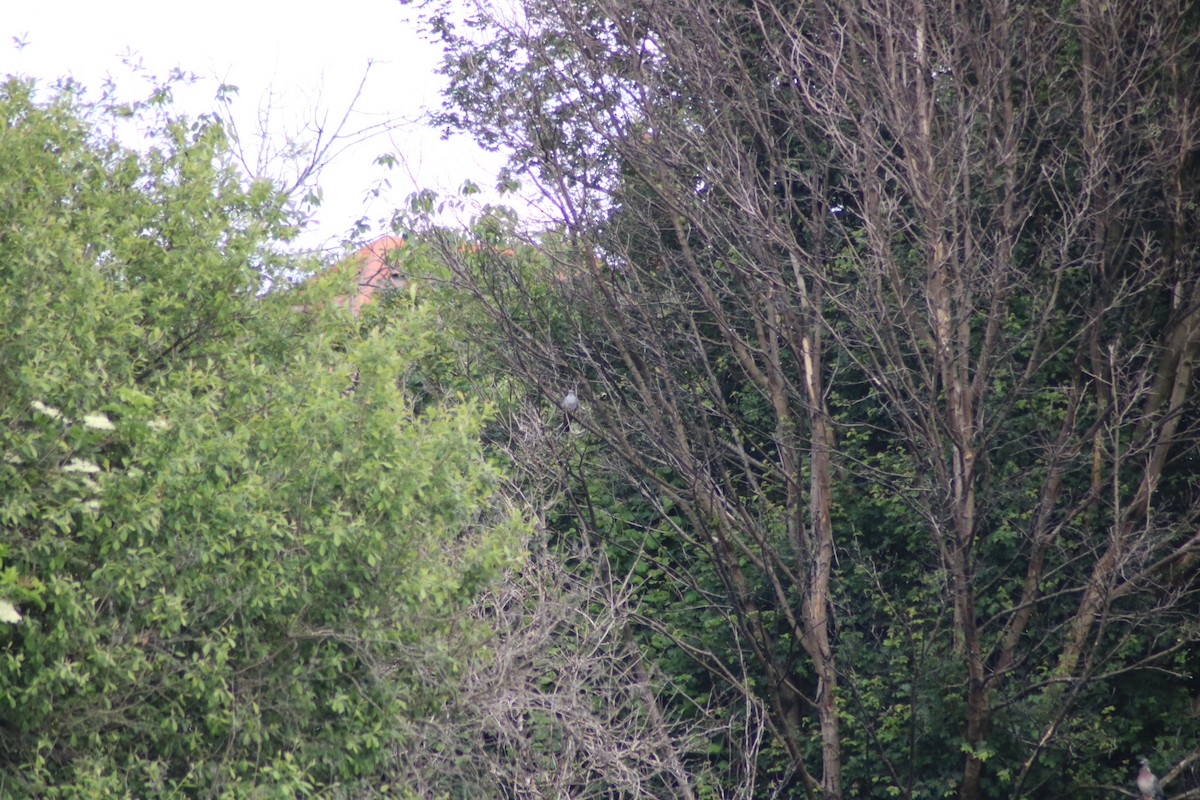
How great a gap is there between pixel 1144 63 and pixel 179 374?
7.46 meters

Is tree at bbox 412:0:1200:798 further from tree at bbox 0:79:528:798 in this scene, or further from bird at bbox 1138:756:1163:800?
tree at bbox 0:79:528:798

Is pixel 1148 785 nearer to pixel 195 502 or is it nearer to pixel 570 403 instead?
pixel 570 403

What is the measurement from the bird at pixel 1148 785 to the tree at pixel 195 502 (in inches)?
180

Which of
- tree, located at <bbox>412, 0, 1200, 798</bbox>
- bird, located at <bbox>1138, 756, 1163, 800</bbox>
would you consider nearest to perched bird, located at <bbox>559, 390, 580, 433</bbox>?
tree, located at <bbox>412, 0, 1200, 798</bbox>

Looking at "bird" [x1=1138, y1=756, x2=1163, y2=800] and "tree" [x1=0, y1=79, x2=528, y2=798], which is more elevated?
"tree" [x1=0, y1=79, x2=528, y2=798]

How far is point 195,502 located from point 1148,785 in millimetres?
6349

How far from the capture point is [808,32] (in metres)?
10.4

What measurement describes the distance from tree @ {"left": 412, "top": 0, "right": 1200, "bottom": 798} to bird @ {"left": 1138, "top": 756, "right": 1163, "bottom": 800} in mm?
601

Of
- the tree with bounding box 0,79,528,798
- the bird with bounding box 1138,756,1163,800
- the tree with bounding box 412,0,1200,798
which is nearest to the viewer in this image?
the tree with bounding box 0,79,528,798

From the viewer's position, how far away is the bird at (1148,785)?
26.5 feet

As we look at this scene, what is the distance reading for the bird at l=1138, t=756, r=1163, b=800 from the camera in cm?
807

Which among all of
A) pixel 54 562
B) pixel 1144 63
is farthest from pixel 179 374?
pixel 1144 63

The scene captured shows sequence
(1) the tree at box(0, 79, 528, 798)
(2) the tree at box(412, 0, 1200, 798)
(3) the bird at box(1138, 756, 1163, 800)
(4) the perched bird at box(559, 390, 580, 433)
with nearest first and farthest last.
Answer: (1) the tree at box(0, 79, 528, 798), (3) the bird at box(1138, 756, 1163, 800), (2) the tree at box(412, 0, 1200, 798), (4) the perched bird at box(559, 390, 580, 433)

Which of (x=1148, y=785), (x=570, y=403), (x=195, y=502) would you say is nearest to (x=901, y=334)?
(x=570, y=403)
